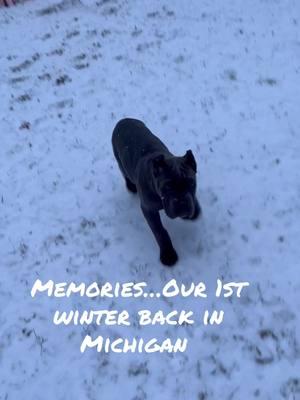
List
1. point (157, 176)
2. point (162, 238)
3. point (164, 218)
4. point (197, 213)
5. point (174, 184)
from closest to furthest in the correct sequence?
point (174, 184), point (157, 176), point (162, 238), point (197, 213), point (164, 218)

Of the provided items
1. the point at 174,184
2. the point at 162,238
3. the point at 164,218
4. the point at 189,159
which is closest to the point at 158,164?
the point at 174,184

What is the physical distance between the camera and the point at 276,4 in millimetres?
12922

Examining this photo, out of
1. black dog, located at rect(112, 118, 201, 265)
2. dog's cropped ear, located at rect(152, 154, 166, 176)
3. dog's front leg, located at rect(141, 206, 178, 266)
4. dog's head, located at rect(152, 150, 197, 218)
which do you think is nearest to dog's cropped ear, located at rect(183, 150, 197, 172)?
black dog, located at rect(112, 118, 201, 265)

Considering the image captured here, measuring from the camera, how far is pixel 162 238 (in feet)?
20.6

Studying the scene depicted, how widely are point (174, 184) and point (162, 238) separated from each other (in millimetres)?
1113

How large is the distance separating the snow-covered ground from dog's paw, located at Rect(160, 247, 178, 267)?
9 cm

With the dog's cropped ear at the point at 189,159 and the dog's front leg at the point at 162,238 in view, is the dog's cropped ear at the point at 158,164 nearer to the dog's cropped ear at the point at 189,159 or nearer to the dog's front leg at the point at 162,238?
the dog's cropped ear at the point at 189,159

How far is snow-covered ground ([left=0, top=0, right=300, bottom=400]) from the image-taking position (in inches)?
212

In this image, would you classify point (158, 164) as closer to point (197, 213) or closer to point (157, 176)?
point (157, 176)

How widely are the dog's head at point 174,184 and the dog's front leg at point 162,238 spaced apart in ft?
2.19

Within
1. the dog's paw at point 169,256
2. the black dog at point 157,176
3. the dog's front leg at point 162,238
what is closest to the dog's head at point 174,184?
the black dog at point 157,176

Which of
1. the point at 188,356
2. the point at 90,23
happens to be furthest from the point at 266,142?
the point at 90,23

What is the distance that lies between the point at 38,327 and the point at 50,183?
125 inches

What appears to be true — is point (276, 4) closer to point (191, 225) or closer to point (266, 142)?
point (266, 142)
